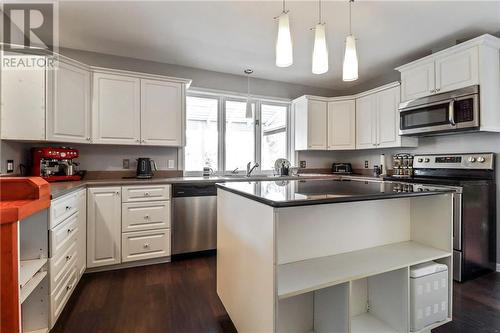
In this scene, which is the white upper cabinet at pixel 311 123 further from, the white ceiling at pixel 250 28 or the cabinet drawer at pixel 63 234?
the cabinet drawer at pixel 63 234

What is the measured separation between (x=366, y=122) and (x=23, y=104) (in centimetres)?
425

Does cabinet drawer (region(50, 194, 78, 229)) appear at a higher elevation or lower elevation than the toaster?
lower

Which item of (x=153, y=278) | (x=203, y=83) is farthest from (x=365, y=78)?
(x=153, y=278)

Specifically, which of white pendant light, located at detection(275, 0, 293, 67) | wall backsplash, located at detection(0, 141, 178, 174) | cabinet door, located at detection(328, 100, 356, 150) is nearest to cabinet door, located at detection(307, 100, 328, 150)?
cabinet door, located at detection(328, 100, 356, 150)

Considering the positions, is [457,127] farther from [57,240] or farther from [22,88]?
[22,88]

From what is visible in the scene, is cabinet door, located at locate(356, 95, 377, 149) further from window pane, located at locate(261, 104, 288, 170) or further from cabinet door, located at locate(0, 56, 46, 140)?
cabinet door, located at locate(0, 56, 46, 140)

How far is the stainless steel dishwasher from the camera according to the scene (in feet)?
9.13

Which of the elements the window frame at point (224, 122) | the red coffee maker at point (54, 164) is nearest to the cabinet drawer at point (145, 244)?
the red coffee maker at point (54, 164)

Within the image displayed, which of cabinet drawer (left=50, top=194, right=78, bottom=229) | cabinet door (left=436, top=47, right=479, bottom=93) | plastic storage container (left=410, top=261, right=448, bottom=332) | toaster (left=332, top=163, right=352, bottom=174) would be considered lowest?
plastic storage container (left=410, top=261, right=448, bottom=332)

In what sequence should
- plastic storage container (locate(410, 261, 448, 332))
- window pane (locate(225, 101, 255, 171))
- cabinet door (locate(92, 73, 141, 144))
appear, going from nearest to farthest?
plastic storage container (locate(410, 261, 448, 332)), cabinet door (locate(92, 73, 141, 144)), window pane (locate(225, 101, 255, 171))

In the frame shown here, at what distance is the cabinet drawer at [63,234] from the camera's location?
5.28ft

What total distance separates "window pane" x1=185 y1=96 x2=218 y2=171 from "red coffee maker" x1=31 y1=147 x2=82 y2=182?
4.52 ft

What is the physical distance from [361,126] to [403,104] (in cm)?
81

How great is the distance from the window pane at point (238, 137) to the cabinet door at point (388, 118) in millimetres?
1927
